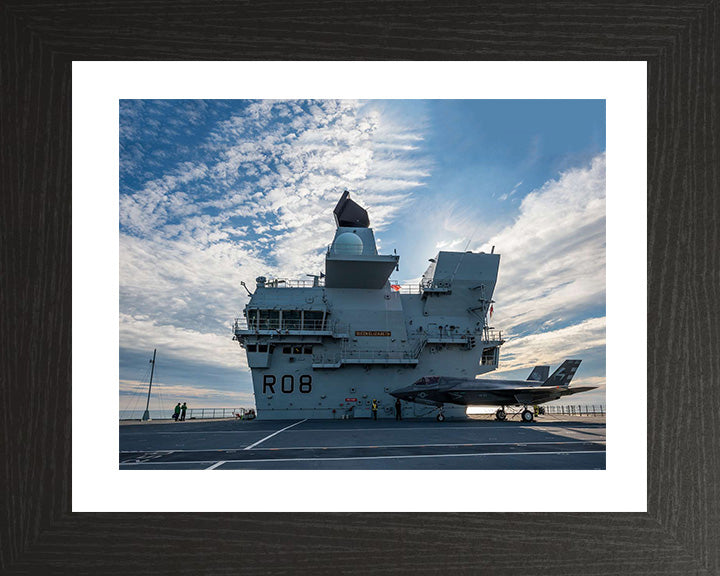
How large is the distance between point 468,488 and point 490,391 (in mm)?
14917

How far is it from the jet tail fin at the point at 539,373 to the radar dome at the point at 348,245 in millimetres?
9887

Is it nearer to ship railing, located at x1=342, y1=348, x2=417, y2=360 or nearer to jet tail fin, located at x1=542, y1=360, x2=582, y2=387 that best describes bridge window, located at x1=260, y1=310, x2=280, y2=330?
ship railing, located at x1=342, y1=348, x2=417, y2=360

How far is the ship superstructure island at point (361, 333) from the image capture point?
750 inches

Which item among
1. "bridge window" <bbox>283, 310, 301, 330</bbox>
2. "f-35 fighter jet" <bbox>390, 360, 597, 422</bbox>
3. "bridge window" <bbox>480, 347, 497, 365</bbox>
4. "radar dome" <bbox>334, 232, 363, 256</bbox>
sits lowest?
"f-35 fighter jet" <bbox>390, 360, 597, 422</bbox>

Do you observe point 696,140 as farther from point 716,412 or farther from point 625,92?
point 716,412

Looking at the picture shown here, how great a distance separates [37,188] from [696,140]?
5874mm

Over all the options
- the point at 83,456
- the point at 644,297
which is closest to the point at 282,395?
the point at 83,456

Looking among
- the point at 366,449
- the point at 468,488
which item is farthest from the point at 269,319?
the point at 468,488

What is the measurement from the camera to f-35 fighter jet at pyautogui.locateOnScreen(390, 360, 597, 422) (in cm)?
1812

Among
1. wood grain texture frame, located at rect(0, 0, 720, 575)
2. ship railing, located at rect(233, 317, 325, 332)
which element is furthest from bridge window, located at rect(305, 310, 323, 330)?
wood grain texture frame, located at rect(0, 0, 720, 575)

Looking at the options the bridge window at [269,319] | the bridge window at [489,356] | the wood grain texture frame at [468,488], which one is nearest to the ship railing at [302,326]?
the bridge window at [269,319]

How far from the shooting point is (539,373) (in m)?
21.4

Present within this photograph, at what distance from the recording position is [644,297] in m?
4.17

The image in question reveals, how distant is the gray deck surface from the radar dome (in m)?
7.44
